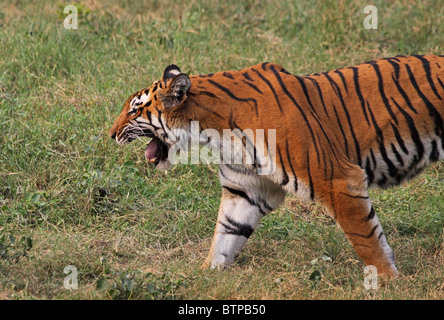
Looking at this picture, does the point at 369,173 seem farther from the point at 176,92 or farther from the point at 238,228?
the point at 176,92

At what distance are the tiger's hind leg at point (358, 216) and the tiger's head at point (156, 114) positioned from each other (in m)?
0.93

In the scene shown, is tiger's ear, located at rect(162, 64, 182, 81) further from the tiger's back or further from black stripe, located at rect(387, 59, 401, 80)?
black stripe, located at rect(387, 59, 401, 80)

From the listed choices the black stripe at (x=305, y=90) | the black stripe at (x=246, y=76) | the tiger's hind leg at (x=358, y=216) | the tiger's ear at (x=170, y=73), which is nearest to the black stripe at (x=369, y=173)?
the tiger's hind leg at (x=358, y=216)

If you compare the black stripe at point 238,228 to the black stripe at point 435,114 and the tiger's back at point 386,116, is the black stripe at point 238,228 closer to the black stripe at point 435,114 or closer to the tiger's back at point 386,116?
the tiger's back at point 386,116

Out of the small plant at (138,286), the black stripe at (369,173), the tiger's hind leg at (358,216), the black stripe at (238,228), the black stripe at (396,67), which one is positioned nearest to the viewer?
the small plant at (138,286)

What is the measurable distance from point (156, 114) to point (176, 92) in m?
0.20

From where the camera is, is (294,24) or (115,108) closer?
(115,108)

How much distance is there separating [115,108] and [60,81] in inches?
25.9

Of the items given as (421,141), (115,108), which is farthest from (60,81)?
(421,141)

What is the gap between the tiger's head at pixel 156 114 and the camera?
4.06 m

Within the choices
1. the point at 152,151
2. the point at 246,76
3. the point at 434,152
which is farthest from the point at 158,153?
the point at 434,152

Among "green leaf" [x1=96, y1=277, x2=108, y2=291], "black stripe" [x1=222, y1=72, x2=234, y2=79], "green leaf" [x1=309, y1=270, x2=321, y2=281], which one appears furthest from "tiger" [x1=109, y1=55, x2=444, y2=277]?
"green leaf" [x1=96, y1=277, x2=108, y2=291]

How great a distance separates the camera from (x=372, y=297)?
153 inches

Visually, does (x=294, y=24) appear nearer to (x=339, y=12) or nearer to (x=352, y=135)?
(x=339, y=12)
